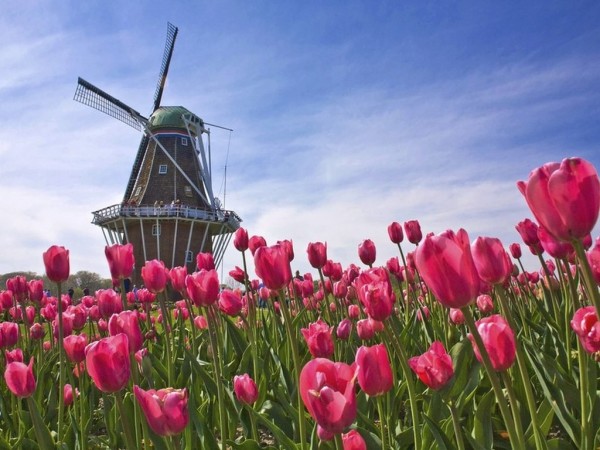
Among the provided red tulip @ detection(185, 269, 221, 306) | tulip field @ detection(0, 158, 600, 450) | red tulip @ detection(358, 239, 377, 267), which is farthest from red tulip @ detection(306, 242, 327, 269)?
red tulip @ detection(185, 269, 221, 306)

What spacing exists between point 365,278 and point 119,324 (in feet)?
3.55

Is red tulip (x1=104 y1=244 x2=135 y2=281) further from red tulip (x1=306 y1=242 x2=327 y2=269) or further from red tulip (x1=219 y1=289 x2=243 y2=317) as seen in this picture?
red tulip (x1=306 y1=242 x2=327 y2=269)

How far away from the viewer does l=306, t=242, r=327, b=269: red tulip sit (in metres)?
3.46

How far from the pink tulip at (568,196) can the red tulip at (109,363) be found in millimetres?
Result: 1189

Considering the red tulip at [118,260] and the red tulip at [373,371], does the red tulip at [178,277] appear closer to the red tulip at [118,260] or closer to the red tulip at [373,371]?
the red tulip at [118,260]

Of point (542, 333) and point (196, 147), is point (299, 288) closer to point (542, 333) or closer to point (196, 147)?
point (542, 333)

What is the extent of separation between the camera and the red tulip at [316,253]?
3.46 metres

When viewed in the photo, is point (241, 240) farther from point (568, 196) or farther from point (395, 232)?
point (568, 196)

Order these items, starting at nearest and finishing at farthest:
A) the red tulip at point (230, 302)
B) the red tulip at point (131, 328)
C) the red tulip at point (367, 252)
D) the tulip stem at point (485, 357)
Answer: the tulip stem at point (485, 357)
the red tulip at point (131, 328)
the red tulip at point (230, 302)
the red tulip at point (367, 252)

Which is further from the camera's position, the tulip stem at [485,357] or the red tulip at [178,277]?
the red tulip at [178,277]

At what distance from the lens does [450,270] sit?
42.2 inches

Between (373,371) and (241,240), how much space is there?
2311 millimetres

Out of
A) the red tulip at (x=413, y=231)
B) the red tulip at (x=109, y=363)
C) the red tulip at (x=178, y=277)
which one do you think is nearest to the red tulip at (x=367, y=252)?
the red tulip at (x=413, y=231)

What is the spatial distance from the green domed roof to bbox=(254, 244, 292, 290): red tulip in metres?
32.7
